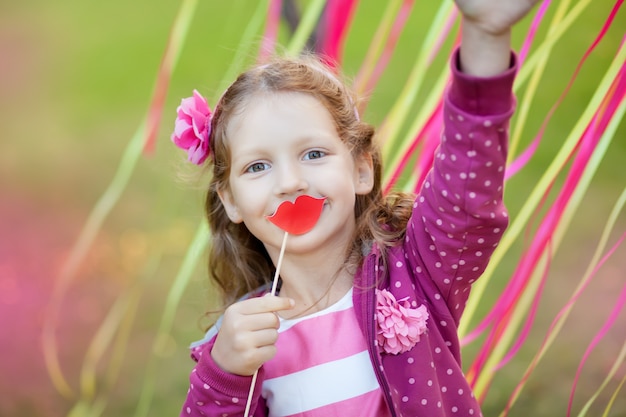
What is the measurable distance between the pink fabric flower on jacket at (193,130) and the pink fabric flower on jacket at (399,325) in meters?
0.39

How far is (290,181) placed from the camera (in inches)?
45.2

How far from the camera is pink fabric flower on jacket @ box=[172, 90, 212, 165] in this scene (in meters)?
1.33

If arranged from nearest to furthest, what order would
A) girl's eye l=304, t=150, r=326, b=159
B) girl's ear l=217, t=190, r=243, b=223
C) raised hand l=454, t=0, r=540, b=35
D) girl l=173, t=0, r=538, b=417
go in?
raised hand l=454, t=0, r=540, b=35, girl l=173, t=0, r=538, b=417, girl's eye l=304, t=150, r=326, b=159, girl's ear l=217, t=190, r=243, b=223

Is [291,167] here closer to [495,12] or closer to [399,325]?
[399,325]

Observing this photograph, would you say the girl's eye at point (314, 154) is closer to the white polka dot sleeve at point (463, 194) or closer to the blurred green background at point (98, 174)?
→ the white polka dot sleeve at point (463, 194)

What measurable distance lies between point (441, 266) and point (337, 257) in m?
0.18

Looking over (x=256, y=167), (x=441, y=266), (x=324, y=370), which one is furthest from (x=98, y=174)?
(x=441, y=266)

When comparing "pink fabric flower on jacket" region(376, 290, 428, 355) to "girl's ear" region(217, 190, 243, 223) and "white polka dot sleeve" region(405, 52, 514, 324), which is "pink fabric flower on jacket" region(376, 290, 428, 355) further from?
"girl's ear" region(217, 190, 243, 223)

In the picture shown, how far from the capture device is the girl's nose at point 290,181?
1.15 m

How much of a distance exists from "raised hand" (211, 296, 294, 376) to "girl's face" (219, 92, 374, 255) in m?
0.11

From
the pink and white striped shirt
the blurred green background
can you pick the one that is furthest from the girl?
the blurred green background

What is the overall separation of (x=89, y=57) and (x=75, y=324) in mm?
609

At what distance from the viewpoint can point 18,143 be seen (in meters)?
1.93

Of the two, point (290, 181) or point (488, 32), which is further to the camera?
point (290, 181)
